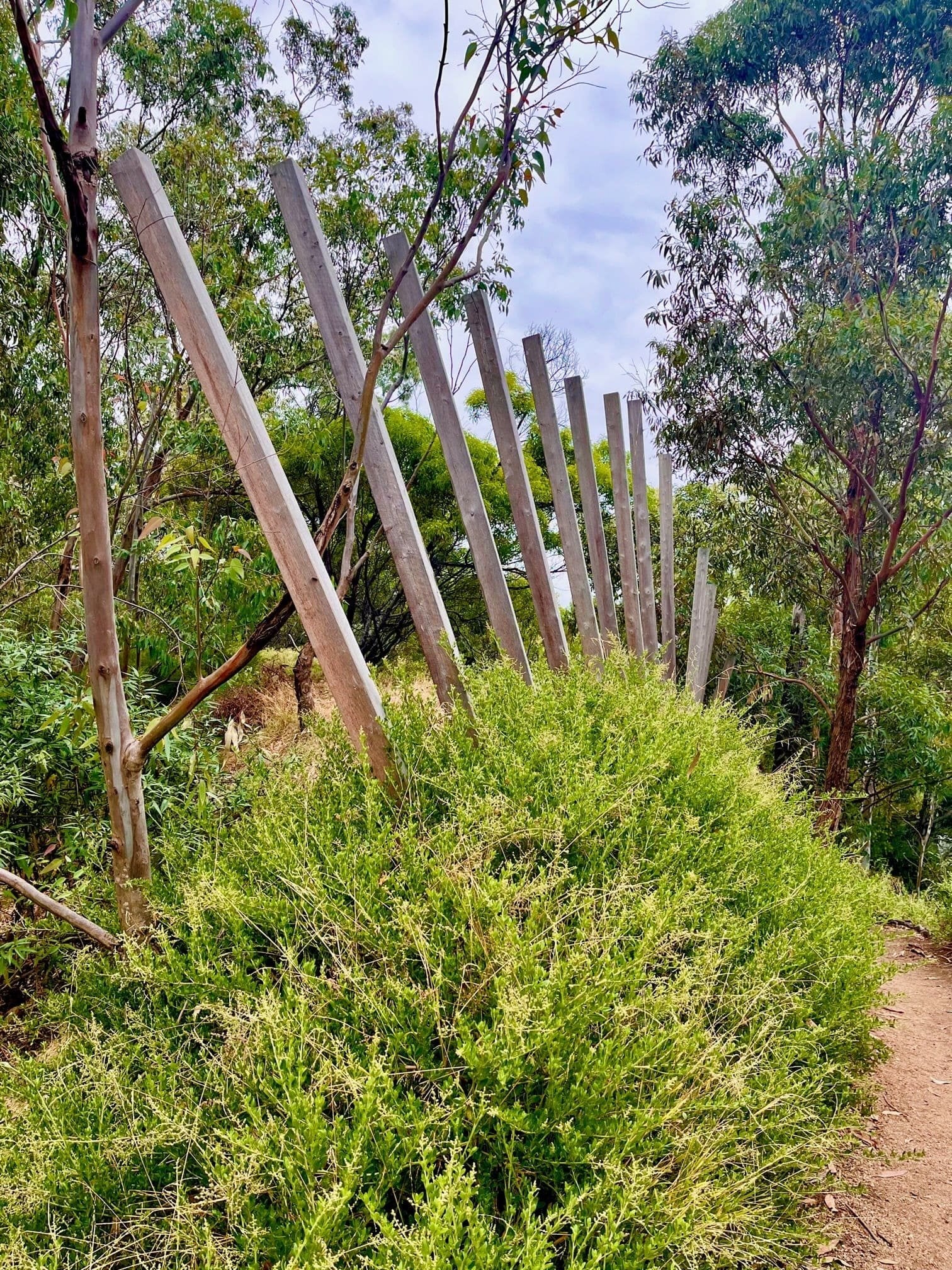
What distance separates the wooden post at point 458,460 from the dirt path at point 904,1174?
71.2 inches

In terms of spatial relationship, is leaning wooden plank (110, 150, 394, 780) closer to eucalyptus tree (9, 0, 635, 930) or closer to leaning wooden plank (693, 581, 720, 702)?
eucalyptus tree (9, 0, 635, 930)

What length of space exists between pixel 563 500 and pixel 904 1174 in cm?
292

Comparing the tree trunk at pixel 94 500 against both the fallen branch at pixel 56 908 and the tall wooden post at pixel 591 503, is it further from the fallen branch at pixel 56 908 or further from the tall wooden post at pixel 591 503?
the tall wooden post at pixel 591 503

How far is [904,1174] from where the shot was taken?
222 centimetres

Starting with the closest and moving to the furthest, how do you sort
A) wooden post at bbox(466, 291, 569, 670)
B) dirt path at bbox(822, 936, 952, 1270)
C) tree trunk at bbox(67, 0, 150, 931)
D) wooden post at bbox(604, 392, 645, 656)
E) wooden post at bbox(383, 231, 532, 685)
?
1. tree trunk at bbox(67, 0, 150, 931)
2. dirt path at bbox(822, 936, 952, 1270)
3. wooden post at bbox(383, 231, 532, 685)
4. wooden post at bbox(466, 291, 569, 670)
5. wooden post at bbox(604, 392, 645, 656)

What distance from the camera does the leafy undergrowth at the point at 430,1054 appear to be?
1149mm

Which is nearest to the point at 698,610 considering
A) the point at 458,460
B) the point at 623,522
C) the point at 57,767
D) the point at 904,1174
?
the point at 623,522

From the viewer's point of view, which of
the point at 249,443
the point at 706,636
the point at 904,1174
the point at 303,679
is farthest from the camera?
the point at 706,636

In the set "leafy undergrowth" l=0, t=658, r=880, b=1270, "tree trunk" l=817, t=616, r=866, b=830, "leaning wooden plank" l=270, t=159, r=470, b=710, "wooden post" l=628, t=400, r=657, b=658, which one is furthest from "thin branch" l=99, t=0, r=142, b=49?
"tree trunk" l=817, t=616, r=866, b=830

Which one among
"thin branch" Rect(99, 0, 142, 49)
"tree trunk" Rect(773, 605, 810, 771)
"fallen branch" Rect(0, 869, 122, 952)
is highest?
"thin branch" Rect(99, 0, 142, 49)

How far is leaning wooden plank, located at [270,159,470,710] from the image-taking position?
7.01ft

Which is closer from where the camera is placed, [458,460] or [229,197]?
[458,460]

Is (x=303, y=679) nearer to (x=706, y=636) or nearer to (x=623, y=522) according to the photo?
(x=623, y=522)

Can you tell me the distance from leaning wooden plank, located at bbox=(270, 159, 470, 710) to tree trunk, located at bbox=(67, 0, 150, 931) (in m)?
0.62
